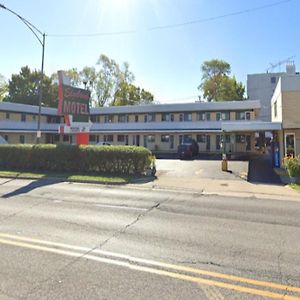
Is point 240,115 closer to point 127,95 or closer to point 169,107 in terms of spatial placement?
point 169,107

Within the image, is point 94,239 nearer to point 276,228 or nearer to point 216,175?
point 276,228

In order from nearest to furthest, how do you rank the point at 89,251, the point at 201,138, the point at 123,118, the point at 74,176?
the point at 89,251 → the point at 74,176 → the point at 201,138 → the point at 123,118

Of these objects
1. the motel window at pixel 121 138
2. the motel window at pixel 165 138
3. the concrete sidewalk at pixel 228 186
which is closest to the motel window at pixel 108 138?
the motel window at pixel 121 138

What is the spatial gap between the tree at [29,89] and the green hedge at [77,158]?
149 ft

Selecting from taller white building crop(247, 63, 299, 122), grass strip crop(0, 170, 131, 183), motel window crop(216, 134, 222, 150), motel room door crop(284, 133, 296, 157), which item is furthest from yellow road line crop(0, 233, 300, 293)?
taller white building crop(247, 63, 299, 122)

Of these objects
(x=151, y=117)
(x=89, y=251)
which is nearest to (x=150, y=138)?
(x=151, y=117)

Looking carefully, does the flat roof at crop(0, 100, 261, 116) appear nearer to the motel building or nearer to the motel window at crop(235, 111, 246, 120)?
the motel building

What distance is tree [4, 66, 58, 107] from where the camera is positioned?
63.4m

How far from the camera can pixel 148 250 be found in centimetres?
568

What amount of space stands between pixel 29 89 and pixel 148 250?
6569 centimetres

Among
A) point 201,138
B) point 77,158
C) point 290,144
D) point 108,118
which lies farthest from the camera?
point 108,118

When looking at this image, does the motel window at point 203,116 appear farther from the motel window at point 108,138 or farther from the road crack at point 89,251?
the road crack at point 89,251

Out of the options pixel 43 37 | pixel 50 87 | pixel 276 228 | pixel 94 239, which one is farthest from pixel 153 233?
pixel 50 87

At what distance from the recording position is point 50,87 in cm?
6456
